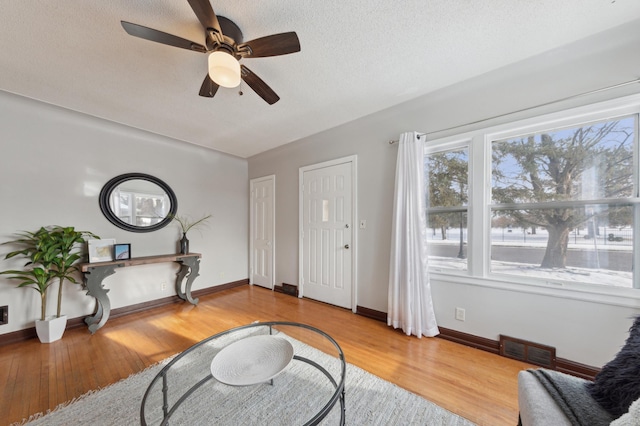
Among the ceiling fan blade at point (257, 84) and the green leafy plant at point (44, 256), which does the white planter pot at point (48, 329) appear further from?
the ceiling fan blade at point (257, 84)

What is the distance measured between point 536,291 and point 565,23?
1.94 meters

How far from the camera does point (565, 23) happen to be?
1.49 m

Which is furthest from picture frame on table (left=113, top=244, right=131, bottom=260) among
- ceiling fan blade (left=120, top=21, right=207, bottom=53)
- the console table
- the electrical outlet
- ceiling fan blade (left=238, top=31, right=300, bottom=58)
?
ceiling fan blade (left=238, top=31, right=300, bottom=58)

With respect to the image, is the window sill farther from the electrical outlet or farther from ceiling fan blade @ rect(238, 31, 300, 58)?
the electrical outlet

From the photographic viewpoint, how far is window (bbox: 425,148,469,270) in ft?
7.44

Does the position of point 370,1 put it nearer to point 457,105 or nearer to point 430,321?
point 457,105

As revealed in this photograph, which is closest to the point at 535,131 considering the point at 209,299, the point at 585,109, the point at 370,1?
the point at 585,109

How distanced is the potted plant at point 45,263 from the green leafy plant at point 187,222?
44.4 inches

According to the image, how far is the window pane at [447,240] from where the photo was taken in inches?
89.0

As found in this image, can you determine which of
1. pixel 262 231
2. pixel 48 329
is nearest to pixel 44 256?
pixel 48 329

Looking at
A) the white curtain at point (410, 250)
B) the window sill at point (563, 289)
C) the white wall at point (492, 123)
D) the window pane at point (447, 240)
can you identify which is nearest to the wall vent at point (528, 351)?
the white wall at point (492, 123)

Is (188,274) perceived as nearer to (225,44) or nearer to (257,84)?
(257,84)

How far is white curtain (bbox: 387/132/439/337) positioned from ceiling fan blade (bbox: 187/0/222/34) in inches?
74.5

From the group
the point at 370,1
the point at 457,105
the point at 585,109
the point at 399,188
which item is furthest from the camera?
the point at 399,188
